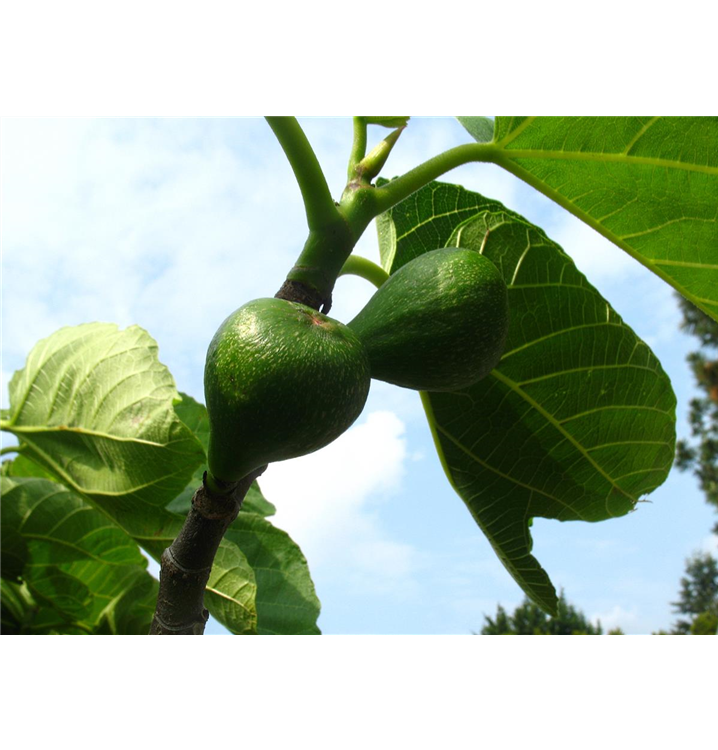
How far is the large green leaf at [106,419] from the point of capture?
1.43 metres

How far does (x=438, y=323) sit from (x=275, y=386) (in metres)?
0.25

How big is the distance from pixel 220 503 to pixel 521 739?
388mm

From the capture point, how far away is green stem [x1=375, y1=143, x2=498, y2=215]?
947 mm

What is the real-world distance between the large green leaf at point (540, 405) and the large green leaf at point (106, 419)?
49cm

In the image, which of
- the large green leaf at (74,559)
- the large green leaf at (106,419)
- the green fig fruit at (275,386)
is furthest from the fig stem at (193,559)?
the large green leaf at (74,559)

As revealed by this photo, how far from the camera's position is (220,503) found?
0.78 m

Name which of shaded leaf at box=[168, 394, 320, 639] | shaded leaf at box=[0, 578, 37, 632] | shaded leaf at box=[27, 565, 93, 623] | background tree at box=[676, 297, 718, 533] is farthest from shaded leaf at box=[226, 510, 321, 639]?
background tree at box=[676, 297, 718, 533]

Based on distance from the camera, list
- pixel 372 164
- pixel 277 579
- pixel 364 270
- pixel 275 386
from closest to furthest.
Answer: pixel 275 386 < pixel 372 164 < pixel 364 270 < pixel 277 579

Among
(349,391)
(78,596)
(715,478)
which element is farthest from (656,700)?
(715,478)

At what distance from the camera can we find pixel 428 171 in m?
1.02

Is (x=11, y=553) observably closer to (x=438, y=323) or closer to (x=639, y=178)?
(x=438, y=323)

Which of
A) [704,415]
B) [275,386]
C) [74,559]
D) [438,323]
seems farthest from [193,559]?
[704,415]
